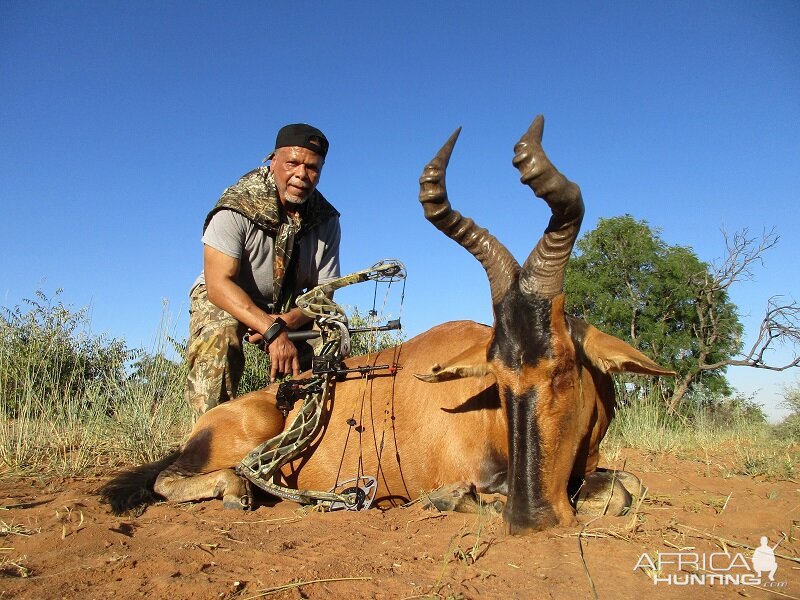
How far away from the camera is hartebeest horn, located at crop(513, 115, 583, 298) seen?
3387mm

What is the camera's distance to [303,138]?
18.8 ft

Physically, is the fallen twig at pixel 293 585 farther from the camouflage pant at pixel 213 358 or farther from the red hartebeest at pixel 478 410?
the camouflage pant at pixel 213 358

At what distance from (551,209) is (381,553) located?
2002 mm

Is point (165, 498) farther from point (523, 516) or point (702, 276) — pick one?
point (702, 276)

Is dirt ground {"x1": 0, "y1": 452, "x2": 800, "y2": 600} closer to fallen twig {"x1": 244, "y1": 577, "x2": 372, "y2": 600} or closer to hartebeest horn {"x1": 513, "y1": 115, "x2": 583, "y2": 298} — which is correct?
fallen twig {"x1": 244, "y1": 577, "x2": 372, "y2": 600}

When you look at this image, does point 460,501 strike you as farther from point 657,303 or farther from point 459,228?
point 657,303

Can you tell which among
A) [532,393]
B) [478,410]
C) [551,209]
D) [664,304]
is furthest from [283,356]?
[664,304]

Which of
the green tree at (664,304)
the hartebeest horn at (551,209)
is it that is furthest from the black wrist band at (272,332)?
the green tree at (664,304)

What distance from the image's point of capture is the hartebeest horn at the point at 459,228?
3824 millimetres

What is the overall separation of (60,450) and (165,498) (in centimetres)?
237

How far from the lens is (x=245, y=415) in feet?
15.9

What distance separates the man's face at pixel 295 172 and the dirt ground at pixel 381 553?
116 inches

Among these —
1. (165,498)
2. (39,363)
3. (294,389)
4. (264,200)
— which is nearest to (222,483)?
(165,498)

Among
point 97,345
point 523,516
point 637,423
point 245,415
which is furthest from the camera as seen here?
point 97,345
